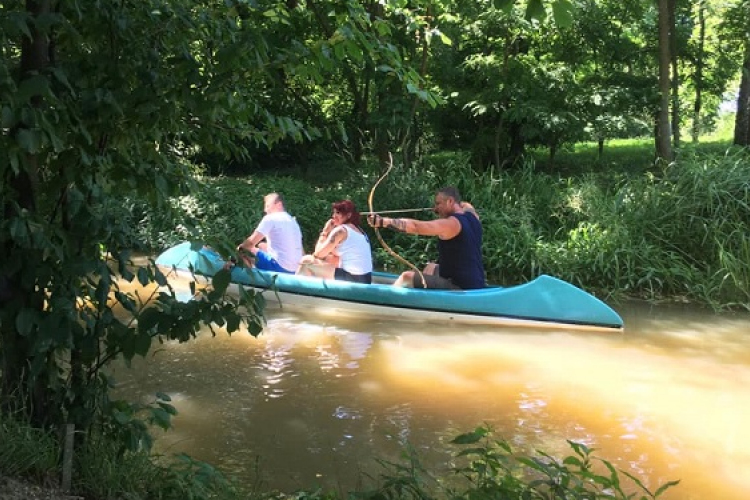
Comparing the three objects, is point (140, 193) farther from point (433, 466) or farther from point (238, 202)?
point (238, 202)

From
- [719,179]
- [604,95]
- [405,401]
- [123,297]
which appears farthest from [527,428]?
[604,95]

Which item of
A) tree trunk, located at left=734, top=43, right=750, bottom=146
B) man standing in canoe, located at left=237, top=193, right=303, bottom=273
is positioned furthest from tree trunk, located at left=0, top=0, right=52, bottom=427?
tree trunk, located at left=734, top=43, right=750, bottom=146

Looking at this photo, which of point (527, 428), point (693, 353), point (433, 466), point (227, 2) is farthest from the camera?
point (693, 353)

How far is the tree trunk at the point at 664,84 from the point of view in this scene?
9805 mm

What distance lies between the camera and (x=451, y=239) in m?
6.91

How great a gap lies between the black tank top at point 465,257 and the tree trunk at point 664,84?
447 cm

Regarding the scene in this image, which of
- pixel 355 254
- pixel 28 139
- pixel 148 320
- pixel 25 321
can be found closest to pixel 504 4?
pixel 28 139

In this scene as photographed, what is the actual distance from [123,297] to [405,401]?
2.82 m

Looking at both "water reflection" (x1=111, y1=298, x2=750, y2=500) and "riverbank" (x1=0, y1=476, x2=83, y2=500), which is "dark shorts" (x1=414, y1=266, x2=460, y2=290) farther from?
"riverbank" (x1=0, y1=476, x2=83, y2=500)

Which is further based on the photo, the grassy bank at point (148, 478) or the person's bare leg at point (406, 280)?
the person's bare leg at point (406, 280)

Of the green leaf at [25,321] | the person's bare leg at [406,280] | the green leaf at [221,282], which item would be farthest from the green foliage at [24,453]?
the person's bare leg at [406,280]

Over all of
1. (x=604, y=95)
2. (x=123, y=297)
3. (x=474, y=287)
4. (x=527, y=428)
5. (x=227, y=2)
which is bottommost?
(x=527, y=428)

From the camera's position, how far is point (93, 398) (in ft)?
8.16

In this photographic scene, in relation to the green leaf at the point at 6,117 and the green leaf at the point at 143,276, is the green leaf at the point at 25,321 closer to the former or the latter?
the green leaf at the point at 143,276
